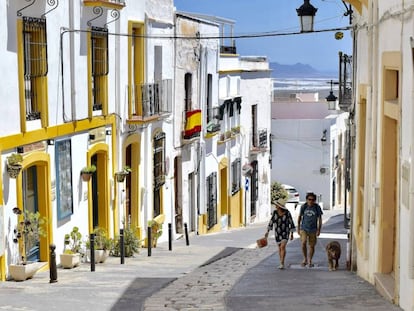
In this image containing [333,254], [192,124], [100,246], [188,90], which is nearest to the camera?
[333,254]

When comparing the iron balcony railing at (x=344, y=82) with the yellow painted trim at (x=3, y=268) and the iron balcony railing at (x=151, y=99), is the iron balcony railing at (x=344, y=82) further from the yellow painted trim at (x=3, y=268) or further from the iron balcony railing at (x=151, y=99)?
the yellow painted trim at (x=3, y=268)

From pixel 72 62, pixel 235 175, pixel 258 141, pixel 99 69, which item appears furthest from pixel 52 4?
pixel 258 141

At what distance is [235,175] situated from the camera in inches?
1147

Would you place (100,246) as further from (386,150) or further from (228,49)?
(228,49)

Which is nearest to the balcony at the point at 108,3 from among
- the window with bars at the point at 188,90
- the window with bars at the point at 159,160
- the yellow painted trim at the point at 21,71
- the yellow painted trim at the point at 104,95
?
the yellow painted trim at the point at 104,95

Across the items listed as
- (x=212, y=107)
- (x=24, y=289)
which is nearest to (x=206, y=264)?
(x=24, y=289)

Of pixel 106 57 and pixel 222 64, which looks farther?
pixel 222 64

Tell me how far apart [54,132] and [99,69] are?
3047mm

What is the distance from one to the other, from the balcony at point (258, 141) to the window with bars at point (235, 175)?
1.64 metres

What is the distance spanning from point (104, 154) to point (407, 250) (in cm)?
997

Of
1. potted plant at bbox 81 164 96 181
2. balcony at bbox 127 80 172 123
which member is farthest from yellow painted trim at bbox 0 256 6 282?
balcony at bbox 127 80 172 123

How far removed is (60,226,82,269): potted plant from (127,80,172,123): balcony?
13.7 feet

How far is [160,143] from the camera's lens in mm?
20250

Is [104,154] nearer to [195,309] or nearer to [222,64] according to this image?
[195,309]
